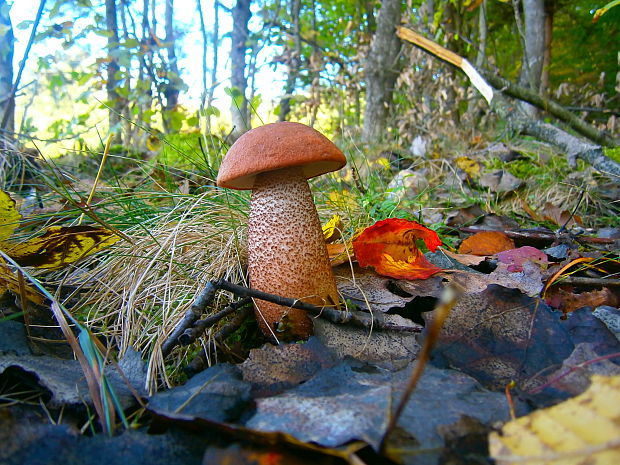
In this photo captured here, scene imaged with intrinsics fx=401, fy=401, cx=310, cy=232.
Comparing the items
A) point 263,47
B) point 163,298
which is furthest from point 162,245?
point 263,47

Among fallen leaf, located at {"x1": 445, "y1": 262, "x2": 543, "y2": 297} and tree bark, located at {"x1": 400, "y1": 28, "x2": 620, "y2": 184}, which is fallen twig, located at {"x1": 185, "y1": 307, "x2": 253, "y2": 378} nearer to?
fallen leaf, located at {"x1": 445, "y1": 262, "x2": 543, "y2": 297}

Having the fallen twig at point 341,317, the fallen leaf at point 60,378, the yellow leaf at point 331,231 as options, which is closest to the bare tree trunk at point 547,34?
the yellow leaf at point 331,231

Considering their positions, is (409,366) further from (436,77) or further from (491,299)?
(436,77)

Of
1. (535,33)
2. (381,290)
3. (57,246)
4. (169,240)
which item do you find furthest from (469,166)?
(57,246)

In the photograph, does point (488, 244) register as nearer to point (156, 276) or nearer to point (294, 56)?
point (156, 276)

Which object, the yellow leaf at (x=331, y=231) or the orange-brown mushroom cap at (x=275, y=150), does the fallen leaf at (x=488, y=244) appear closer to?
the yellow leaf at (x=331, y=231)

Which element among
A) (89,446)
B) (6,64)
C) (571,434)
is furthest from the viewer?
(6,64)
